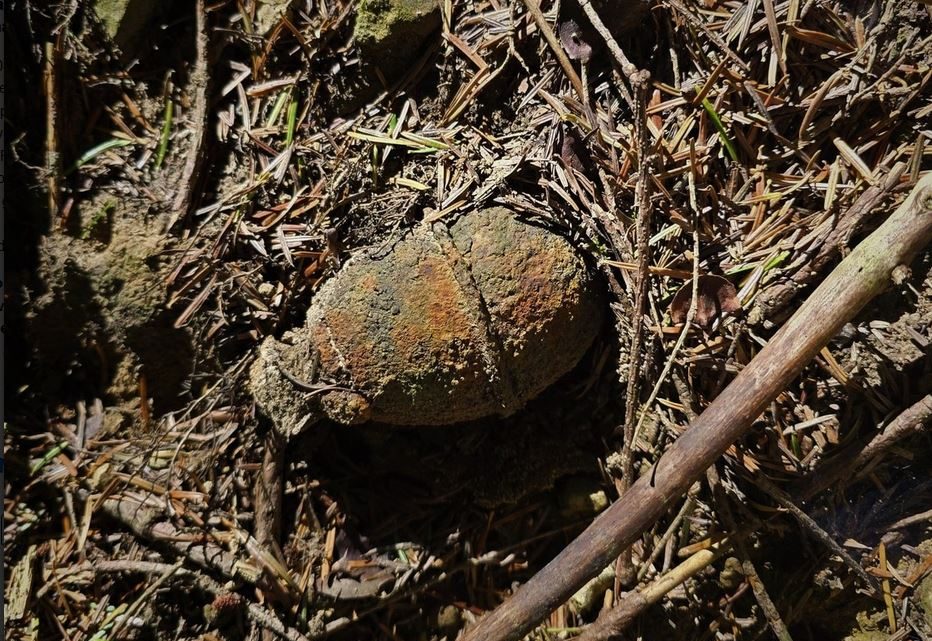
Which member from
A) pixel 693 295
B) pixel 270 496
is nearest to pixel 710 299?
pixel 693 295

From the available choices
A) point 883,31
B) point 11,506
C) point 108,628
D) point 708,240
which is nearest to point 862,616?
point 708,240

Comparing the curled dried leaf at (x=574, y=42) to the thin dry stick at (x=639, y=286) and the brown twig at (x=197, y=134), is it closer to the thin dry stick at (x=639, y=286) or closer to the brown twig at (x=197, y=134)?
the thin dry stick at (x=639, y=286)

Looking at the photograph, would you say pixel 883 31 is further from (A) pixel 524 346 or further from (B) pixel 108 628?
(B) pixel 108 628

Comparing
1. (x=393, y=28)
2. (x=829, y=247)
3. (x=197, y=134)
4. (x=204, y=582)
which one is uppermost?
(x=197, y=134)

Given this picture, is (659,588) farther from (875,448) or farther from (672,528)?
(875,448)

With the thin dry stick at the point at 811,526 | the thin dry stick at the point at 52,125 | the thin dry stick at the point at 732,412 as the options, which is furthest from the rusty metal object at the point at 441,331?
the thin dry stick at the point at 52,125
